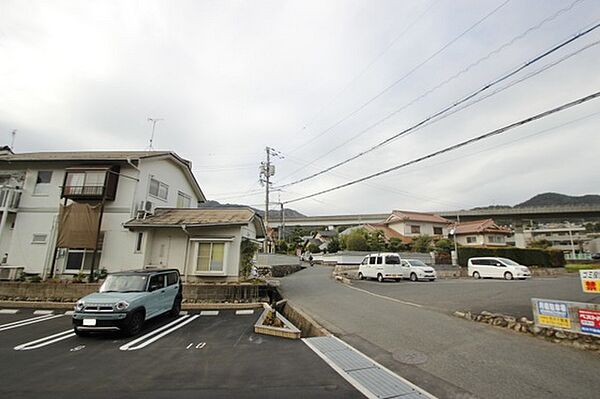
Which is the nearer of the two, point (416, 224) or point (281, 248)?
point (416, 224)

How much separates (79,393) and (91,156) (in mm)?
14425

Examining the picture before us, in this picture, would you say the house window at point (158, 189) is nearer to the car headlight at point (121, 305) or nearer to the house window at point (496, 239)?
the car headlight at point (121, 305)

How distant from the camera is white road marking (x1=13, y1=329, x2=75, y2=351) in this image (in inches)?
238

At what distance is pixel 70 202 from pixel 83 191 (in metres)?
A: 1.50

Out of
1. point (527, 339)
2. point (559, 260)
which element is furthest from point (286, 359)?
point (559, 260)

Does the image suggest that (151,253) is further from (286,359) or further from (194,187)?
(286,359)

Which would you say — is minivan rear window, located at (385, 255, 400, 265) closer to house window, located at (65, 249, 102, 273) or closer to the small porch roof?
the small porch roof

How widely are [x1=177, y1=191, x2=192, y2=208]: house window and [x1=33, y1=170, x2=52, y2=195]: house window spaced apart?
255 inches

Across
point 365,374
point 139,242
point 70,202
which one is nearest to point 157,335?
point 365,374

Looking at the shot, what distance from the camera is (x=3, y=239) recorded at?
48.2ft

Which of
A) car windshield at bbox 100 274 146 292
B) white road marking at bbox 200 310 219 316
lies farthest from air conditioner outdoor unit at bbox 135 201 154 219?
white road marking at bbox 200 310 219 316

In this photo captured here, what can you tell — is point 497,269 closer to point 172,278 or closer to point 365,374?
point 365,374

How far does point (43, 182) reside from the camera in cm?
1505

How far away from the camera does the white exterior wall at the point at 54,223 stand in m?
13.5
